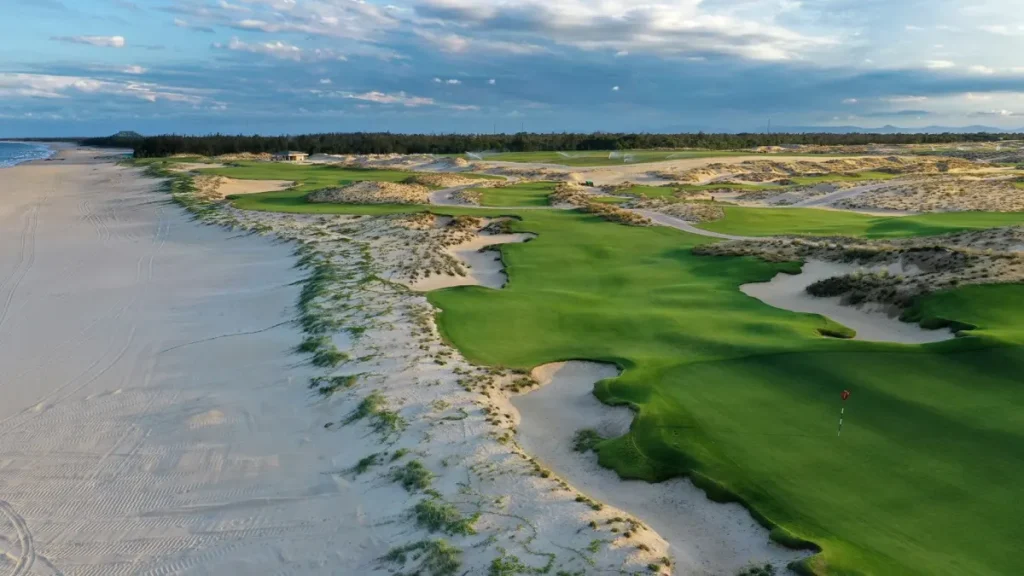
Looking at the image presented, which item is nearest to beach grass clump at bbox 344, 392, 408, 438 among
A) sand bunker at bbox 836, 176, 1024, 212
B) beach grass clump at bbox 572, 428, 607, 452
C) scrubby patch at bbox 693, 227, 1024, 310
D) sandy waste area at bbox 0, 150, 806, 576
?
sandy waste area at bbox 0, 150, 806, 576

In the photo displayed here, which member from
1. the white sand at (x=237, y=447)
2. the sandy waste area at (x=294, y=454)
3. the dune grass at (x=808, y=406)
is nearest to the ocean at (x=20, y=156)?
the white sand at (x=237, y=447)

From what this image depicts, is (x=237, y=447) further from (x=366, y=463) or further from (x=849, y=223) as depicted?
(x=849, y=223)

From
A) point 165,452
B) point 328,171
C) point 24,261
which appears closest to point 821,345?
point 165,452

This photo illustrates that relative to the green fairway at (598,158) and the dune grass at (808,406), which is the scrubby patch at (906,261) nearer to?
the dune grass at (808,406)

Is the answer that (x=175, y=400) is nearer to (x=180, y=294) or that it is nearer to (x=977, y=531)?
(x=180, y=294)

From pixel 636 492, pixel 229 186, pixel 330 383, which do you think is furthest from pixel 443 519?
pixel 229 186

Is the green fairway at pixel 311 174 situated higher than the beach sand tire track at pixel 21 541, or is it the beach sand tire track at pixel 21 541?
the green fairway at pixel 311 174
